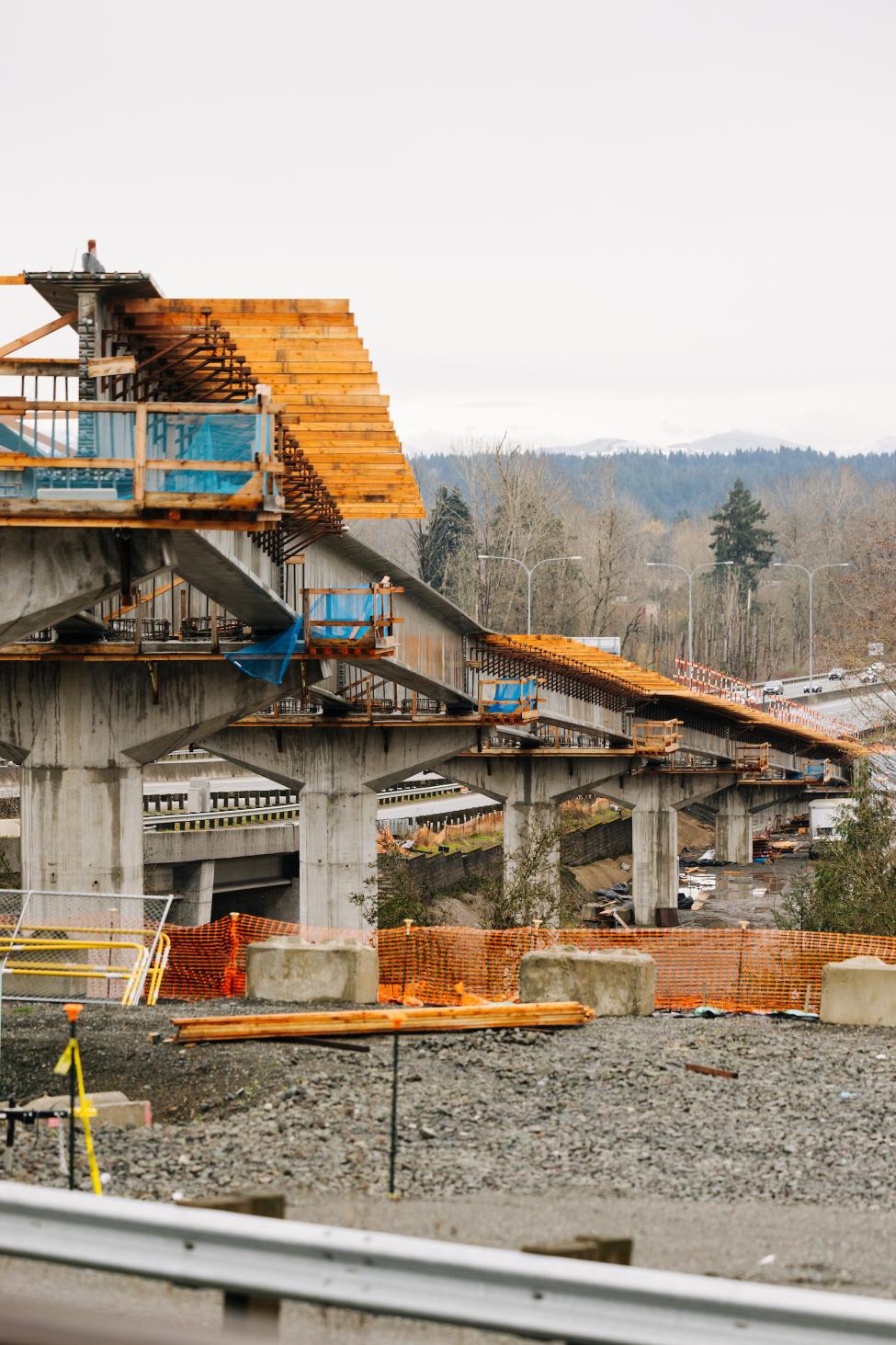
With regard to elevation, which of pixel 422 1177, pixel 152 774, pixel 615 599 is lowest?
pixel 422 1177

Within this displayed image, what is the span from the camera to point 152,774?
63.6 m

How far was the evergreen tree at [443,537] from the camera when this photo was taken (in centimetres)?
12006

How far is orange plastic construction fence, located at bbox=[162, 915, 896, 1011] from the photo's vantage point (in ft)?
67.5

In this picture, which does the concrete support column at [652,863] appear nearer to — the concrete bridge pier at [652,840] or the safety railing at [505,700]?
the concrete bridge pier at [652,840]

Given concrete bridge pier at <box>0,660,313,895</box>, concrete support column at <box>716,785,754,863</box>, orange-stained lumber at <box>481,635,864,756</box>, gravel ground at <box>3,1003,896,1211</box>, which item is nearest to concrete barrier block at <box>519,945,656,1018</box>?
gravel ground at <box>3,1003,896,1211</box>

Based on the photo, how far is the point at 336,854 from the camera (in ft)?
131

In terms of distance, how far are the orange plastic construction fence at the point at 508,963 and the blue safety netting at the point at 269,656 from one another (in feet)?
13.6

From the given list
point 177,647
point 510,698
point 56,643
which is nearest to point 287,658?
point 177,647

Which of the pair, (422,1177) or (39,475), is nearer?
(422,1177)

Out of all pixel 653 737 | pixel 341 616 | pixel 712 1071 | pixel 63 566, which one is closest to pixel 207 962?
pixel 341 616

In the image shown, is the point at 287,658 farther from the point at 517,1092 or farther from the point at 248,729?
the point at 517,1092

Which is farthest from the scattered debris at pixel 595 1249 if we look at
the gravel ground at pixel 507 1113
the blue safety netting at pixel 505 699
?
the blue safety netting at pixel 505 699

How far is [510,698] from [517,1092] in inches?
1133

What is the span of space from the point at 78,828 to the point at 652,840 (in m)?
45.2
